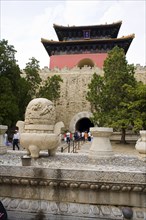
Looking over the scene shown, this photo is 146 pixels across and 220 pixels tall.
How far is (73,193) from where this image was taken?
341cm

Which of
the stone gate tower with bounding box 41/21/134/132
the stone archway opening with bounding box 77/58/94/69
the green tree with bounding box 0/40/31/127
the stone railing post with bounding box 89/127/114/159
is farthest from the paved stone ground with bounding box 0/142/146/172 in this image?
the stone archway opening with bounding box 77/58/94/69

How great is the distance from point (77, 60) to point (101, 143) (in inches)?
831

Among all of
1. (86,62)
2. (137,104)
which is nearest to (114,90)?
(137,104)

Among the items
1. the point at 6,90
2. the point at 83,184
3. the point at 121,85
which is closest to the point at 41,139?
the point at 83,184

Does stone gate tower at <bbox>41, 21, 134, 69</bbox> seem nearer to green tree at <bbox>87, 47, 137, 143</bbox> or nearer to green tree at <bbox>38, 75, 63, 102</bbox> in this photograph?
green tree at <bbox>38, 75, 63, 102</bbox>

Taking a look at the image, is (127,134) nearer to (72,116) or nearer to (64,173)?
(72,116)

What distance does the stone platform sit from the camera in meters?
3.26

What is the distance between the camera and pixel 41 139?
14.8 feet

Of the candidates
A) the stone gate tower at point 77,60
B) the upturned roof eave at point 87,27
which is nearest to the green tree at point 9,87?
the stone gate tower at point 77,60

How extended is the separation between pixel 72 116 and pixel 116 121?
8.57 m

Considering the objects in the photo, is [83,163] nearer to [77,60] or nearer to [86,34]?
[77,60]

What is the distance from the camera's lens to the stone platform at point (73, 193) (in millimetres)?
3256

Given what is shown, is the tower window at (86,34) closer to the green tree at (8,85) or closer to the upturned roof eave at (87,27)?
the upturned roof eave at (87,27)

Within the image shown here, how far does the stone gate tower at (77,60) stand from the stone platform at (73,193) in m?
19.0
